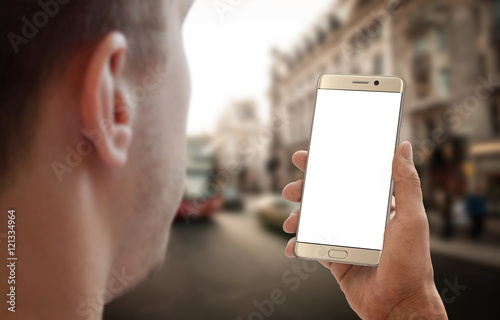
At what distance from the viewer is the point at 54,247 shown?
1.51 feet

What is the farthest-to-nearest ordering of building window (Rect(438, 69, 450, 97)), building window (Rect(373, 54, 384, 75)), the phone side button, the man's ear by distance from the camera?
building window (Rect(438, 69, 450, 97)) → building window (Rect(373, 54, 384, 75)) → the phone side button → the man's ear

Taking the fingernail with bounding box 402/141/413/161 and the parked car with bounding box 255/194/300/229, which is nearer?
the fingernail with bounding box 402/141/413/161

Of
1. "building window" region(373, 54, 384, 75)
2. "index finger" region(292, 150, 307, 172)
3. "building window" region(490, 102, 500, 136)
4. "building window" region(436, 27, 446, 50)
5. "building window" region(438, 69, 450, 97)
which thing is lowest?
"building window" region(490, 102, 500, 136)

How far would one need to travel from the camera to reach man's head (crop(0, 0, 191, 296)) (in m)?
0.44

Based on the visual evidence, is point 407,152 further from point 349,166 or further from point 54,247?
point 54,247

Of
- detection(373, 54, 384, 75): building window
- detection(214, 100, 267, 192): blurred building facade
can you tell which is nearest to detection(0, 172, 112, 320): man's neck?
detection(214, 100, 267, 192): blurred building facade

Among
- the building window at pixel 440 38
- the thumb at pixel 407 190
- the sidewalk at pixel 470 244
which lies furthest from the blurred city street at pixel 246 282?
the thumb at pixel 407 190

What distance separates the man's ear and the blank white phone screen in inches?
10.5

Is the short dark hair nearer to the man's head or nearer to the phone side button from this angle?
the man's head

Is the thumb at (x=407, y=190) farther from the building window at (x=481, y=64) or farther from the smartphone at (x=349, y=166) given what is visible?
the building window at (x=481, y=64)

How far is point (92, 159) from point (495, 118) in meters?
2.14

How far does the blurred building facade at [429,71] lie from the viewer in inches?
72.7

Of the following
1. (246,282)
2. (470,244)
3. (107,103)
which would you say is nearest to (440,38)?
(470,244)

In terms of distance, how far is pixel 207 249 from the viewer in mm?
2078
